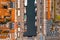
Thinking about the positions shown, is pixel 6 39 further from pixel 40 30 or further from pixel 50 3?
pixel 50 3

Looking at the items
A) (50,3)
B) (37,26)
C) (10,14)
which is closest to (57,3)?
(50,3)

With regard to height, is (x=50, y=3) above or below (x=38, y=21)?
above

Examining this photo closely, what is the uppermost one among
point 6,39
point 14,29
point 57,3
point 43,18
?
point 57,3

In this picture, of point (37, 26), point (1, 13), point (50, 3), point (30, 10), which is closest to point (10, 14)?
point (1, 13)

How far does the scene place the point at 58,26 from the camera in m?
1.67

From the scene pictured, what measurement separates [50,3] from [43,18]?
189 millimetres

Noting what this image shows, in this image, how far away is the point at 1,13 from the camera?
1681mm

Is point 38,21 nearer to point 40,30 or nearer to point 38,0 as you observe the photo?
point 40,30

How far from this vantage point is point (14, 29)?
5.42 feet

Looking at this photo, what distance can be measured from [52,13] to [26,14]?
0.97 feet

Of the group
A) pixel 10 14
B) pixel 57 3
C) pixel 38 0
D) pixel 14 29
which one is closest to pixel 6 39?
pixel 14 29

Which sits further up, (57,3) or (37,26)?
(57,3)

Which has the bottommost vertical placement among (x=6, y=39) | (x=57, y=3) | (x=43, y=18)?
(x=6, y=39)

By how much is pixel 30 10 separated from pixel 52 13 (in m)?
0.25
